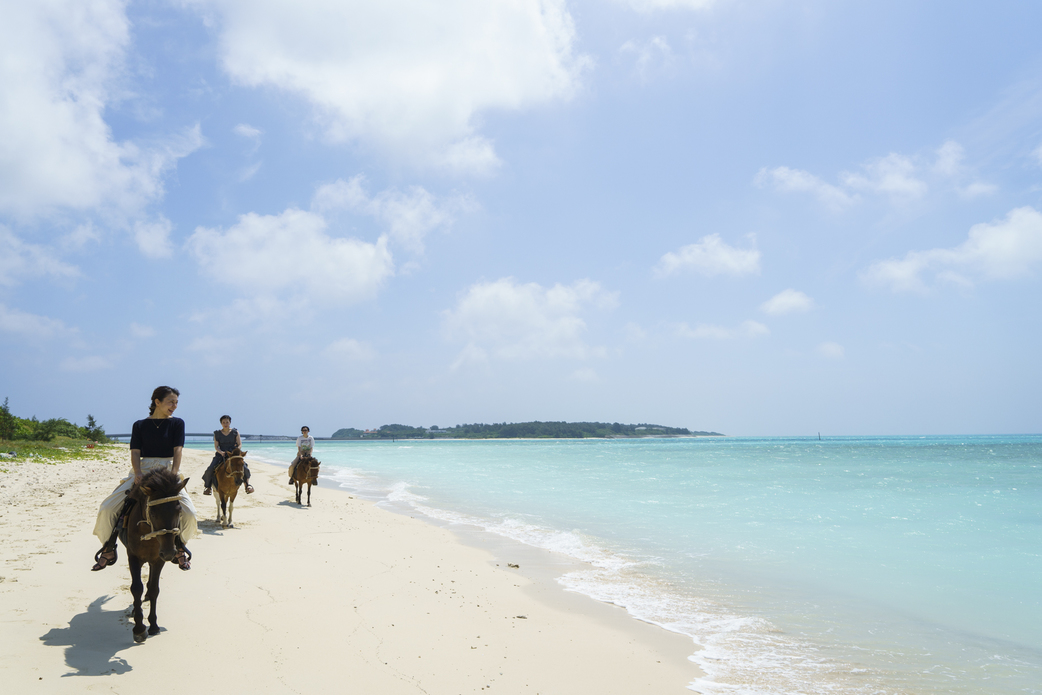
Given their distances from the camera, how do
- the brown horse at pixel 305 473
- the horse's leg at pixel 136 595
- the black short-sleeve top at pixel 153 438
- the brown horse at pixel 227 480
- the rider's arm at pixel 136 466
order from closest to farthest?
the horse's leg at pixel 136 595 → the rider's arm at pixel 136 466 → the black short-sleeve top at pixel 153 438 → the brown horse at pixel 227 480 → the brown horse at pixel 305 473

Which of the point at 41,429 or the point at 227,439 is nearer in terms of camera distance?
the point at 227,439

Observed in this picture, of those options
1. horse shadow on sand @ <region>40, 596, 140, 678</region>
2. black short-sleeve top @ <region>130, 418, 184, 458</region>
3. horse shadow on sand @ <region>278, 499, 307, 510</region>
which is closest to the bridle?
black short-sleeve top @ <region>130, 418, 184, 458</region>

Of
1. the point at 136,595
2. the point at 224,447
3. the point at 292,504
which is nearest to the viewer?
the point at 136,595

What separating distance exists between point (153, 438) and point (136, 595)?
1.54 metres

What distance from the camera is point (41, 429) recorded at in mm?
37750

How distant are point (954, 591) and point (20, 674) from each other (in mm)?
12004

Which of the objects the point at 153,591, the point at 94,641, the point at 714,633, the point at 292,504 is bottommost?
the point at 292,504

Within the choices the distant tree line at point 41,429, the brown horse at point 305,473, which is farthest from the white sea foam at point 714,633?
the distant tree line at point 41,429

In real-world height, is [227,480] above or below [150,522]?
below

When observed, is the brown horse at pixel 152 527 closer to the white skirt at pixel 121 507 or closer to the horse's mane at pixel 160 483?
the horse's mane at pixel 160 483

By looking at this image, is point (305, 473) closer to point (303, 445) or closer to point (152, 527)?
point (303, 445)

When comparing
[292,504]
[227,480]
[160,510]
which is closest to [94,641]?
[160,510]

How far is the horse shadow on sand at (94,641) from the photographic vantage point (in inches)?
182

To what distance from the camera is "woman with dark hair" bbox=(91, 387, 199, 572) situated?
18.3 ft
